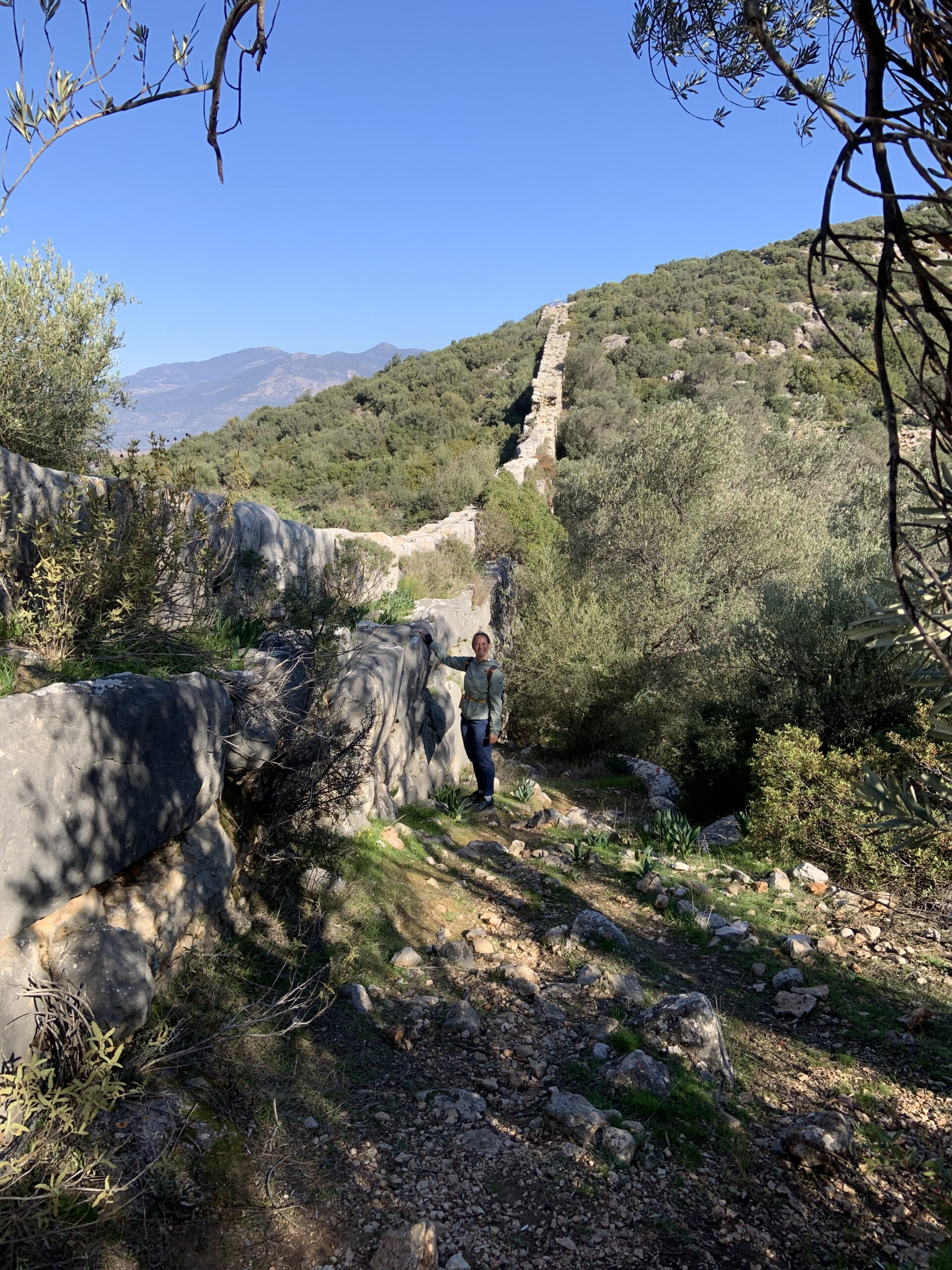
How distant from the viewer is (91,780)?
10.0 feet

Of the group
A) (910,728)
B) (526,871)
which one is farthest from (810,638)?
(526,871)

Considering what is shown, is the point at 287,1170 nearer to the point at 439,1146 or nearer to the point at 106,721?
the point at 439,1146

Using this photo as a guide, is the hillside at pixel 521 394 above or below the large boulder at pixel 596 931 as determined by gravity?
above

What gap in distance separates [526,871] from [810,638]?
4.67m

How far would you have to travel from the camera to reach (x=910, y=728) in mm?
7723

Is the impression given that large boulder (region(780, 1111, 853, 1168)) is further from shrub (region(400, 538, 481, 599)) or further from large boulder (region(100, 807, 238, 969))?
shrub (region(400, 538, 481, 599))

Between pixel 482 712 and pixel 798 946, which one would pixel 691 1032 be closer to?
pixel 798 946

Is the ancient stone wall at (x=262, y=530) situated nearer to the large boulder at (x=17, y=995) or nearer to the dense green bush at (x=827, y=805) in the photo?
the large boulder at (x=17, y=995)

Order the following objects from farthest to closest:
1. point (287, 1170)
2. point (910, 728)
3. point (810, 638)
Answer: point (810, 638)
point (910, 728)
point (287, 1170)

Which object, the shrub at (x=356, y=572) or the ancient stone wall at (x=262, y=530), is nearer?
the ancient stone wall at (x=262, y=530)

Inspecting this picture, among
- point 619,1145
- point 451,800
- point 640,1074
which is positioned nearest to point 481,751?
point 451,800

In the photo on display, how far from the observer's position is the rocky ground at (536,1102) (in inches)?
109

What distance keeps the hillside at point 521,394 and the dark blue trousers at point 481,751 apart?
20.5ft

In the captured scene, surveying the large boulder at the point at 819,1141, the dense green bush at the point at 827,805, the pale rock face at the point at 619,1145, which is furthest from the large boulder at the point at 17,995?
the dense green bush at the point at 827,805
